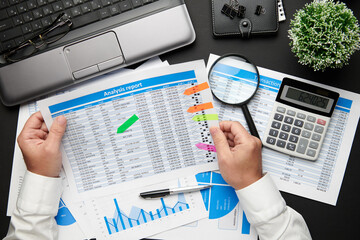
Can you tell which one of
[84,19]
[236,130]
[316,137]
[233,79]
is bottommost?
[316,137]

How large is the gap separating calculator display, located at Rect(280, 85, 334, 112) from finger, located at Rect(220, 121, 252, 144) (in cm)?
16

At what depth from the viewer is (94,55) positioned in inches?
31.1

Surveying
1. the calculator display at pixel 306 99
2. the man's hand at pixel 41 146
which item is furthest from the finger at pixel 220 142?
the man's hand at pixel 41 146

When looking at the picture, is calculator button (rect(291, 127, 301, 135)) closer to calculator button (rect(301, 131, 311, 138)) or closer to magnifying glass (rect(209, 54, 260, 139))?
calculator button (rect(301, 131, 311, 138))

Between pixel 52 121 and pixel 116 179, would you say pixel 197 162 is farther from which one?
pixel 52 121

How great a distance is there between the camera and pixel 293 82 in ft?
2.73

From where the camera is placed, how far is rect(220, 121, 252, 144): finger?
778 millimetres

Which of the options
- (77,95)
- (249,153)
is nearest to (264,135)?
(249,153)

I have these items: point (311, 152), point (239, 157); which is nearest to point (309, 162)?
point (311, 152)

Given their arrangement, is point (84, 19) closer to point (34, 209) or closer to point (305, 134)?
point (34, 209)

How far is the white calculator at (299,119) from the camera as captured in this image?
0.83m

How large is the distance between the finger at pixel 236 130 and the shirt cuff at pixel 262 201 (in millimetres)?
121

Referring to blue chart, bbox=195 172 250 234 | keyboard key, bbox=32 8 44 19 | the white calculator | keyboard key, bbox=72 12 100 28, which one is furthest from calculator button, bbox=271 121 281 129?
keyboard key, bbox=32 8 44 19

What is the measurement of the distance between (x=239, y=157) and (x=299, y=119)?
0.74 ft
